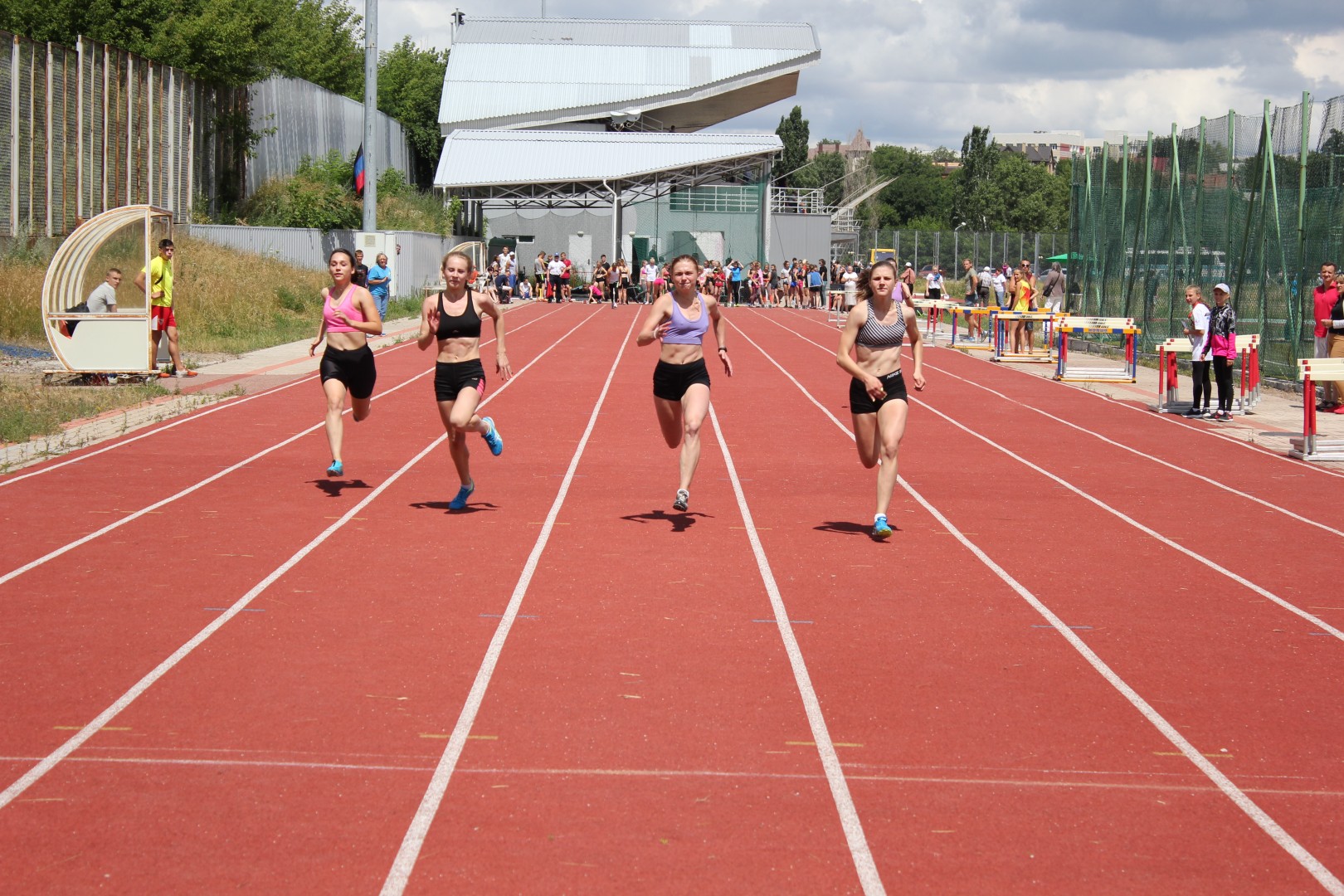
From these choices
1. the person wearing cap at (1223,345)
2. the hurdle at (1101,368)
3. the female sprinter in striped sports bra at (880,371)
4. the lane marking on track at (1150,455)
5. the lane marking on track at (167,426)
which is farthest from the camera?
the hurdle at (1101,368)

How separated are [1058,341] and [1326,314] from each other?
27.7 ft

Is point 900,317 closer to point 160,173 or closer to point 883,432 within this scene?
point 883,432

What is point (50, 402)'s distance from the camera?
1625 centimetres

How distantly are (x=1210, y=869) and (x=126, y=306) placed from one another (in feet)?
75.0

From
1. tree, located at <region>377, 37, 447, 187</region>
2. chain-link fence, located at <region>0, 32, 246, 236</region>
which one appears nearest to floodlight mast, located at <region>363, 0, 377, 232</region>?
chain-link fence, located at <region>0, 32, 246, 236</region>

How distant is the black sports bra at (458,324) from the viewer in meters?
10.1

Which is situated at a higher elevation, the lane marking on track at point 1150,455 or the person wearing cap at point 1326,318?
the person wearing cap at point 1326,318

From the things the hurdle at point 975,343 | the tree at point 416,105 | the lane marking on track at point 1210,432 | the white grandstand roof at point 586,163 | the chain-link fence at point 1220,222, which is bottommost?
the lane marking on track at point 1210,432

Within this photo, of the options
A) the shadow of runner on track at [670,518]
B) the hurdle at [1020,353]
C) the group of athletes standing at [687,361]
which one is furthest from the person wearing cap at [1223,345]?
the shadow of runner on track at [670,518]

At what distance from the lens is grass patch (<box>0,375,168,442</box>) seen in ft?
46.2

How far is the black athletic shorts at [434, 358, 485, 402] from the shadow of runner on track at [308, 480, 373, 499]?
61.8 inches

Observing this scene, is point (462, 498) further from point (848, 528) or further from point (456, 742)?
point (456, 742)

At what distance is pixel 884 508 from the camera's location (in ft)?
31.7

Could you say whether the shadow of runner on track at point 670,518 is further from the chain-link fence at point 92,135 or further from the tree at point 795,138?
the tree at point 795,138
